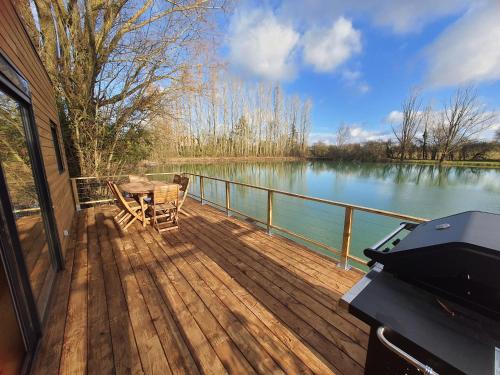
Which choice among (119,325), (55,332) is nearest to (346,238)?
(119,325)

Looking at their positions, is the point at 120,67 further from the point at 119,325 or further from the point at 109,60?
the point at 119,325

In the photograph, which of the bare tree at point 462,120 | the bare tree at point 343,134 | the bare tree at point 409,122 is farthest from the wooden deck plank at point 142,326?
the bare tree at point 343,134

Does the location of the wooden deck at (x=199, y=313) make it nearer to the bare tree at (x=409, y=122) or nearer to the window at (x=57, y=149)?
the window at (x=57, y=149)

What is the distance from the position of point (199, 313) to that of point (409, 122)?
32976 millimetres

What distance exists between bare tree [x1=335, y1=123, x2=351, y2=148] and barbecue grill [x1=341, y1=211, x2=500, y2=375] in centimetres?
3480

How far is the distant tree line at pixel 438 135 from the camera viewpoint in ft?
68.4

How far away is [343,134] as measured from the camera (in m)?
33.3

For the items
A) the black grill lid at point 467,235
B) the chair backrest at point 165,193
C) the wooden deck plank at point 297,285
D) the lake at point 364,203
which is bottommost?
the lake at point 364,203

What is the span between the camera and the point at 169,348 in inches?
57.4

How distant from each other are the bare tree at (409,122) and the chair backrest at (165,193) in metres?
30.1

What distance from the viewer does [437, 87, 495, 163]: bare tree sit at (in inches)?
821

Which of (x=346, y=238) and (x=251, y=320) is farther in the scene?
(x=346, y=238)

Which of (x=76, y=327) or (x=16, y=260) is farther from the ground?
(x=16, y=260)

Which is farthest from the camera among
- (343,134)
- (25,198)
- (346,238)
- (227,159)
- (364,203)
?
(343,134)
